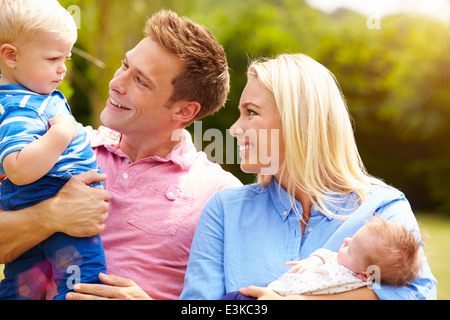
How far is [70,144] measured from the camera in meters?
2.15

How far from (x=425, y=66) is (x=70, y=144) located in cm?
1669

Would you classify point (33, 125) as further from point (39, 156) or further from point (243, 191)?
point (243, 191)

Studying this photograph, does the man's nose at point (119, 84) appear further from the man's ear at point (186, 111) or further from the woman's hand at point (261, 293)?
the woman's hand at point (261, 293)

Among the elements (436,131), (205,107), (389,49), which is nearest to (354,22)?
(389,49)

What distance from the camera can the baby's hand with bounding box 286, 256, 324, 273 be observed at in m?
1.94

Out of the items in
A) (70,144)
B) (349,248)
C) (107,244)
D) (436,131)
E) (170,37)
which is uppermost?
(170,37)

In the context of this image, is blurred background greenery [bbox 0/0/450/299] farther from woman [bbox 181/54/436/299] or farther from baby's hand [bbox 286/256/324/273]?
baby's hand [bbox 286/256/324/273]

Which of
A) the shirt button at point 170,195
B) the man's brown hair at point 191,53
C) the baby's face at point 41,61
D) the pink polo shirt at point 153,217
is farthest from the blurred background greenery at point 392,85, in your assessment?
the baby's face at point 41,61

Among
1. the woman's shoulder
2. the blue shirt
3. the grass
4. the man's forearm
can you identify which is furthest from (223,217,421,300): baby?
the grass

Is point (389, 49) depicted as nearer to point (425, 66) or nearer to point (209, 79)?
point (425, 66)

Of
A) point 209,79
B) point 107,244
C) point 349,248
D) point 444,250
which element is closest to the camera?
point 349,248

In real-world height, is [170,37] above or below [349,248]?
above

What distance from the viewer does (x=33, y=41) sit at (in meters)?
2.03

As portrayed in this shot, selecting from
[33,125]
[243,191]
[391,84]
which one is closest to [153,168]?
[243,191]
